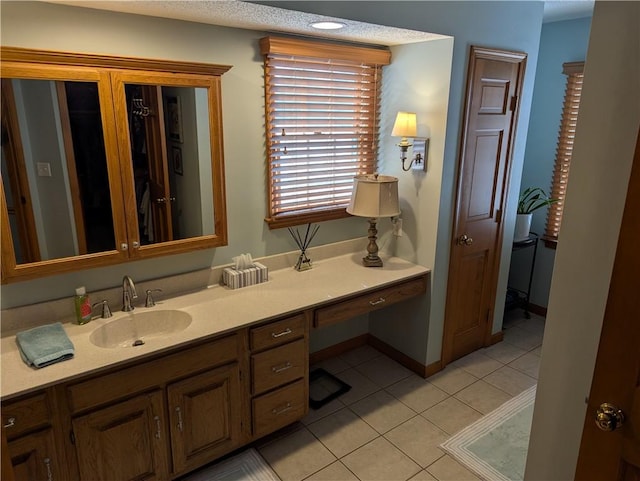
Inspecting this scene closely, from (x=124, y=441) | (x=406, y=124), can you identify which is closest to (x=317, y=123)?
(x=406, y=124)

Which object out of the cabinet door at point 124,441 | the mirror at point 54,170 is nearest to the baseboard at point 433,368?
the cabinet door at point 124,441

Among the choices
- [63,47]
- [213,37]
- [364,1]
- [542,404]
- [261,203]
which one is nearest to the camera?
[542,404]

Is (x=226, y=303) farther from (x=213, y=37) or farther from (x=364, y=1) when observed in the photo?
(x=364, y=1)

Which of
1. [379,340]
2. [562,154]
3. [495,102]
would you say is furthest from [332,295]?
[562,154]

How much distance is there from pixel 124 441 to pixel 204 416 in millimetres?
357

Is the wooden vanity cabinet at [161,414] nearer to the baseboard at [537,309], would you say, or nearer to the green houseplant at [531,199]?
the green houseplant at [531,199]

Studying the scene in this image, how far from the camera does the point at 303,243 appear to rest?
9.41ft

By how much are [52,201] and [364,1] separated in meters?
1.69

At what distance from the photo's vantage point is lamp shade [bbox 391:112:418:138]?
2666 millimetres

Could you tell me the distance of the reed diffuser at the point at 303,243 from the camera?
279cm

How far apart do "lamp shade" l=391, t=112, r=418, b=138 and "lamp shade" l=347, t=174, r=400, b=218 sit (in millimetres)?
290

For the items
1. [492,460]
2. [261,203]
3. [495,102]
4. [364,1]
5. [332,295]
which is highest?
[364,1]

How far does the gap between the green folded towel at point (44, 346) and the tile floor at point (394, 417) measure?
1192 mm

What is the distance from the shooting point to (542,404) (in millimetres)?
1441
